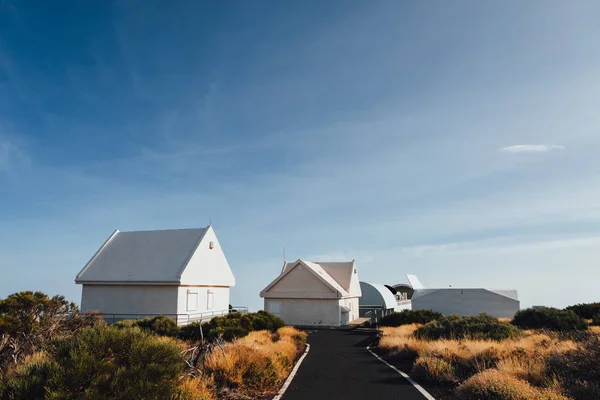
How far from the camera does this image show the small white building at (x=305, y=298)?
36.7m

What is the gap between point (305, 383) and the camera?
11.8 meters

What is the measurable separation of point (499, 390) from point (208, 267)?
2947cm

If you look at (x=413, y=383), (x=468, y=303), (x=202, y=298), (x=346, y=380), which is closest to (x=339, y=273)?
(x=202, y=298)

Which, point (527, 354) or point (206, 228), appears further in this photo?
point (206, 228)

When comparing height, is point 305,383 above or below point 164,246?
below

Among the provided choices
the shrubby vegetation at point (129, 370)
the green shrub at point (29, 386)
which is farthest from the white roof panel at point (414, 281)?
the green shrub at point (29, 386)

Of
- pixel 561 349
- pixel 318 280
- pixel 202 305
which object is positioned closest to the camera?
pixel 561 349

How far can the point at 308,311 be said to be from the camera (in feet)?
123

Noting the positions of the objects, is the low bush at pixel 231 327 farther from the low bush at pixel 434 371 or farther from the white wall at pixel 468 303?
the white wall at pixel 468 303

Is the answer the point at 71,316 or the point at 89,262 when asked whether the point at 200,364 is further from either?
the point at 89,262

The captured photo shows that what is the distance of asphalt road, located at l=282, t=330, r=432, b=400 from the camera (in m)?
10.2

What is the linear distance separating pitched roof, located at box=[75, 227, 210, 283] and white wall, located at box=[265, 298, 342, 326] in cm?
944

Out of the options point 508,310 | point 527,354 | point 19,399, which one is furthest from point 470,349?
point 508,310

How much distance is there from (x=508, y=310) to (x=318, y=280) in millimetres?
22611
